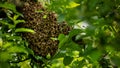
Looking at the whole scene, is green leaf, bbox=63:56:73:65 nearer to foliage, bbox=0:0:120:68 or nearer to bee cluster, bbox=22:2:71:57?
foliage, bbox=0:0:120:68

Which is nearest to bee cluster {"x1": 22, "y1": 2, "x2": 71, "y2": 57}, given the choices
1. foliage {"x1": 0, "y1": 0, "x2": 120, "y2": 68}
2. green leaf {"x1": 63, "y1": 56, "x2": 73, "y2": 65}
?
foliage {"x1": 0, "y1": 0, "x2": 120, "y2": 68}

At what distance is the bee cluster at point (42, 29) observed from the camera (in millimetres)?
2596

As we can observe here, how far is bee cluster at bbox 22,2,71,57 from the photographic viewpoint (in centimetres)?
260

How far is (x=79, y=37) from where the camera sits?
4.63ft

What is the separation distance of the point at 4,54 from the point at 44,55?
1241 millimetres

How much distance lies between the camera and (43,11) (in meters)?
2.72

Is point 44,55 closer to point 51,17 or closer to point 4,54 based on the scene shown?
point 51,17

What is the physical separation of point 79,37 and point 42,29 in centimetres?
125

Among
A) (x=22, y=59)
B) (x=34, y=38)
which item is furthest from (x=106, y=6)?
(x=22, y=59)

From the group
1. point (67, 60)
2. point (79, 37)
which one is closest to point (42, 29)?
point (67, 60)

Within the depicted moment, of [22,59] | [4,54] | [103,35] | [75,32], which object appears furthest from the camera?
[22,59]

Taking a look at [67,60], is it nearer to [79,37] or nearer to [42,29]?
[42,29]

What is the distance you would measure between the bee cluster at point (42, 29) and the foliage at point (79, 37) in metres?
0.06

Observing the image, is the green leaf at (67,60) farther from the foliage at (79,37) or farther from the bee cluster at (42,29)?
the bee cluster at (42,29)
